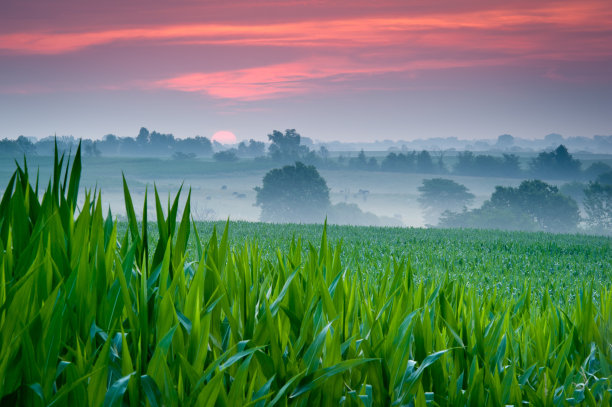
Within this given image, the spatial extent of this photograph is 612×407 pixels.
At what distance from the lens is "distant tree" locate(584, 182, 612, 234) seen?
54062mm

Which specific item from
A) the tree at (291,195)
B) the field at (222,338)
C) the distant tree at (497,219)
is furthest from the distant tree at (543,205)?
the field at (222,338)

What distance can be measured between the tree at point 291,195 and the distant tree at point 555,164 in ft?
94.8

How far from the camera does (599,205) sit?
54469mm

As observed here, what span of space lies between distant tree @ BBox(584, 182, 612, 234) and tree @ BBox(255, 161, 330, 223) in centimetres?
2605

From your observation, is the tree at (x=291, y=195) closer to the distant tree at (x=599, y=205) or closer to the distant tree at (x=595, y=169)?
the distant tree at (x=599, y=205)

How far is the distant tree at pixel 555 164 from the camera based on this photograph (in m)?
66.9

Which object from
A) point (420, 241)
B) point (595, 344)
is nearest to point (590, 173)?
point (420, 241)

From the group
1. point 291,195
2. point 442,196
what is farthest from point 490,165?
point 291,195

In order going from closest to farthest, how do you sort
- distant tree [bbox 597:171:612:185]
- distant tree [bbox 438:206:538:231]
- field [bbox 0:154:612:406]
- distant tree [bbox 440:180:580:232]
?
field [bbox 0:154:612:406]
distant tree [bbox 438:206:538:231]
distant tree [bbox 440:180:580:232]
distant tree [bbox 597:171:612:185]

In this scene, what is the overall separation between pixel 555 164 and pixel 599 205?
45.0 feet

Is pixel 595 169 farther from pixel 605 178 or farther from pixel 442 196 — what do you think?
pixel 442 196

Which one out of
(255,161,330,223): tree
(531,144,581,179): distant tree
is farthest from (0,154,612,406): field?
(531,144,581,179): distant tree

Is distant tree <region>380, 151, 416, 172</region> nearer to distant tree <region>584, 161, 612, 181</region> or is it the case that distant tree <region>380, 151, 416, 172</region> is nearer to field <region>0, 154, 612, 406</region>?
distant tree <region>584, 161, 612, 181</region>

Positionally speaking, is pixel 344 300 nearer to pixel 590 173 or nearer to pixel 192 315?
pixel 192 315
